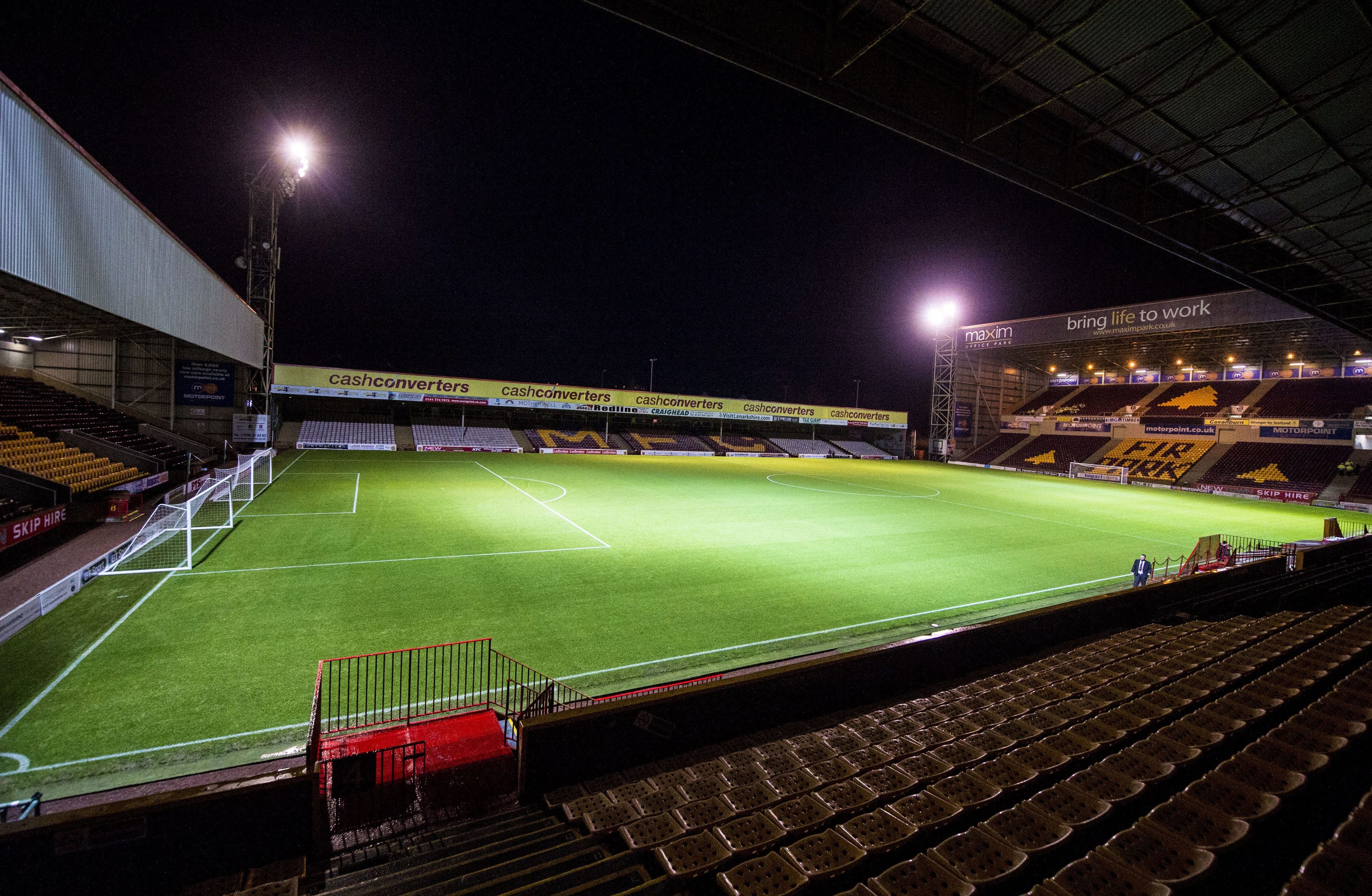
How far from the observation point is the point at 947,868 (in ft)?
8.20

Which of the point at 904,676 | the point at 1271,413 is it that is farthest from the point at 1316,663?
the point at 1271,413

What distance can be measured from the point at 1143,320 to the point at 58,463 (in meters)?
53.2

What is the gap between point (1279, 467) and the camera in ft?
116

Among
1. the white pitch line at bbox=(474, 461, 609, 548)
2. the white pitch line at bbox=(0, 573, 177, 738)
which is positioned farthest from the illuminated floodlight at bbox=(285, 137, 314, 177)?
the white pitch line at bbox=(0, 573, 177, 738)

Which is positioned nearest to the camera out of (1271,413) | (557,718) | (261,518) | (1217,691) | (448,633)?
(557,718)

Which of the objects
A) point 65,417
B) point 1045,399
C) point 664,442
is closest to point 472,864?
point 65,417

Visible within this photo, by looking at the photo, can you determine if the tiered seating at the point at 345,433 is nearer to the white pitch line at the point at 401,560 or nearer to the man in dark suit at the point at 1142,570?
the white pitch line at the point at 401,560

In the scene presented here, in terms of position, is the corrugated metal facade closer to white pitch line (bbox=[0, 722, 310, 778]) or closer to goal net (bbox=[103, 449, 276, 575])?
goal net (bbox=[103, 449, 276, 575])

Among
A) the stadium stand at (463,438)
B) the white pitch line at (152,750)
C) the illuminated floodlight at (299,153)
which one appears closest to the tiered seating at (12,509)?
the white pitch line at (152,750)

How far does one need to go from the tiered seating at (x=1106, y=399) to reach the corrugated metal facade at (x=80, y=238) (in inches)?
2412

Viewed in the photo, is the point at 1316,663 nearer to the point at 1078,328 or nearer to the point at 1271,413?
the point at 1078,328

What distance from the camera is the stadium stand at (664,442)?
1972 inches

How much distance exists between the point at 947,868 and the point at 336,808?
4.30 meters

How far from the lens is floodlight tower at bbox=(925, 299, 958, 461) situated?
4972 cm
